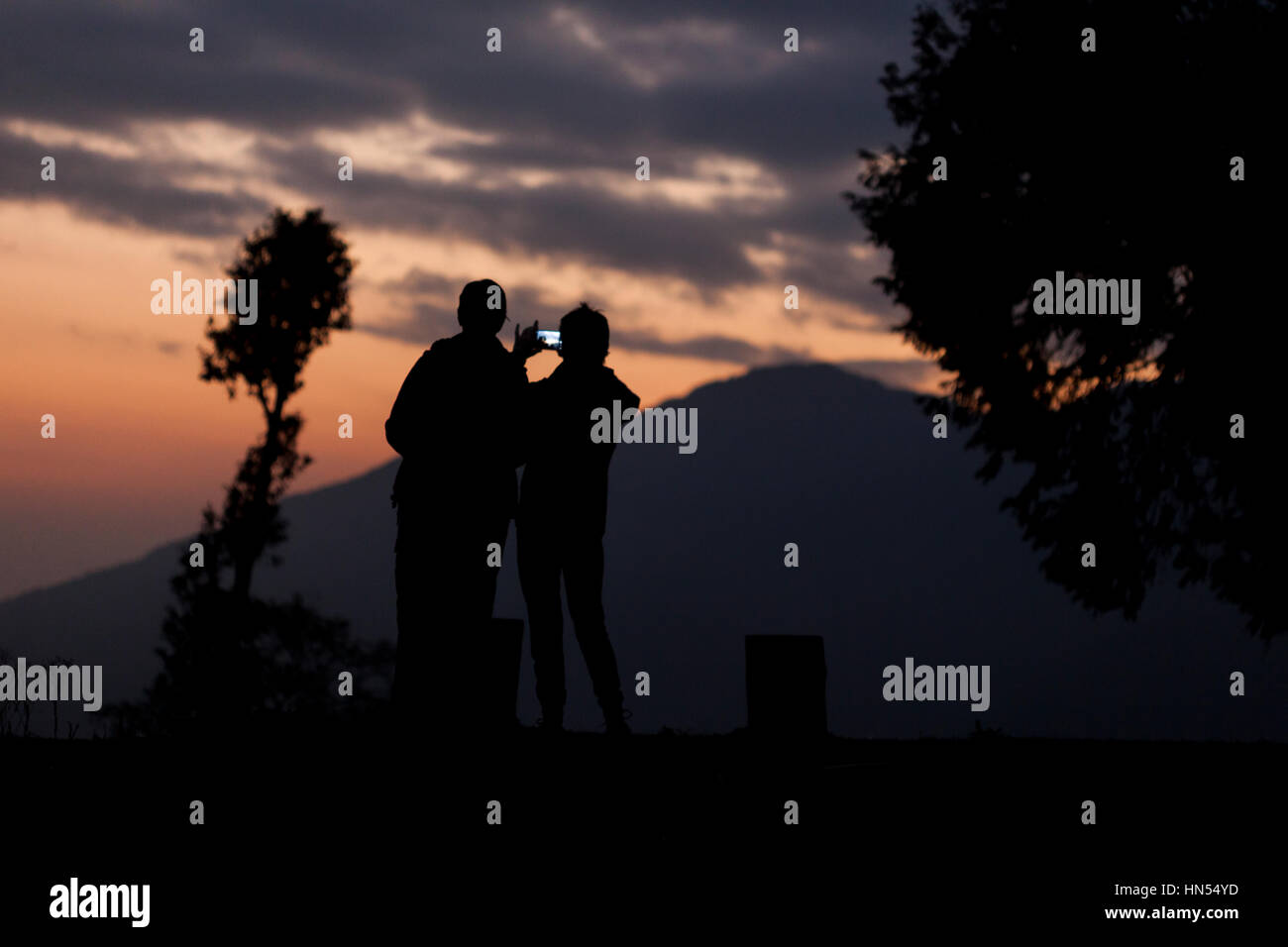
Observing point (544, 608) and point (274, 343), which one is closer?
point (544, 608)

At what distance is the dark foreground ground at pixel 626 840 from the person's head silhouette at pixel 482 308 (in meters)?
2.23

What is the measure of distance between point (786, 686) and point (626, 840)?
5.81 ft

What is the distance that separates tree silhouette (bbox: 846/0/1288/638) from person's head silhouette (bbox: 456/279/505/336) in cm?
1484

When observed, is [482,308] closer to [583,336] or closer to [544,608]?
[583,336]

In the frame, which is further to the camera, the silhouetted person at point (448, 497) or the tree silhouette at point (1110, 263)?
the tree silhouette at point (1110, 263)

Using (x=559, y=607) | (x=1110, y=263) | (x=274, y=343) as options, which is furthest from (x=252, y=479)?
(x=559, y=607)

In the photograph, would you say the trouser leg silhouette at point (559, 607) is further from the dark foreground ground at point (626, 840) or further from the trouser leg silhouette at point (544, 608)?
the dark foreground ground at point (626, 840)

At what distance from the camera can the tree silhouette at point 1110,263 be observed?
1972cm

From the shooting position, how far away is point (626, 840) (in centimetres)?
654

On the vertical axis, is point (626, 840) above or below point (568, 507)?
below

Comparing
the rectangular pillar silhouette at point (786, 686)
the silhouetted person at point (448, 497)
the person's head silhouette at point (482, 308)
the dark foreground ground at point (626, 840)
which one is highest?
the person's head silhouette at point (482, 308)

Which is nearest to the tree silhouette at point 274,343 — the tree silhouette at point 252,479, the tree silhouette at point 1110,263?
the tree silhouette at point 252,479

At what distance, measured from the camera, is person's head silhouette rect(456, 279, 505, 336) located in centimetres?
748
